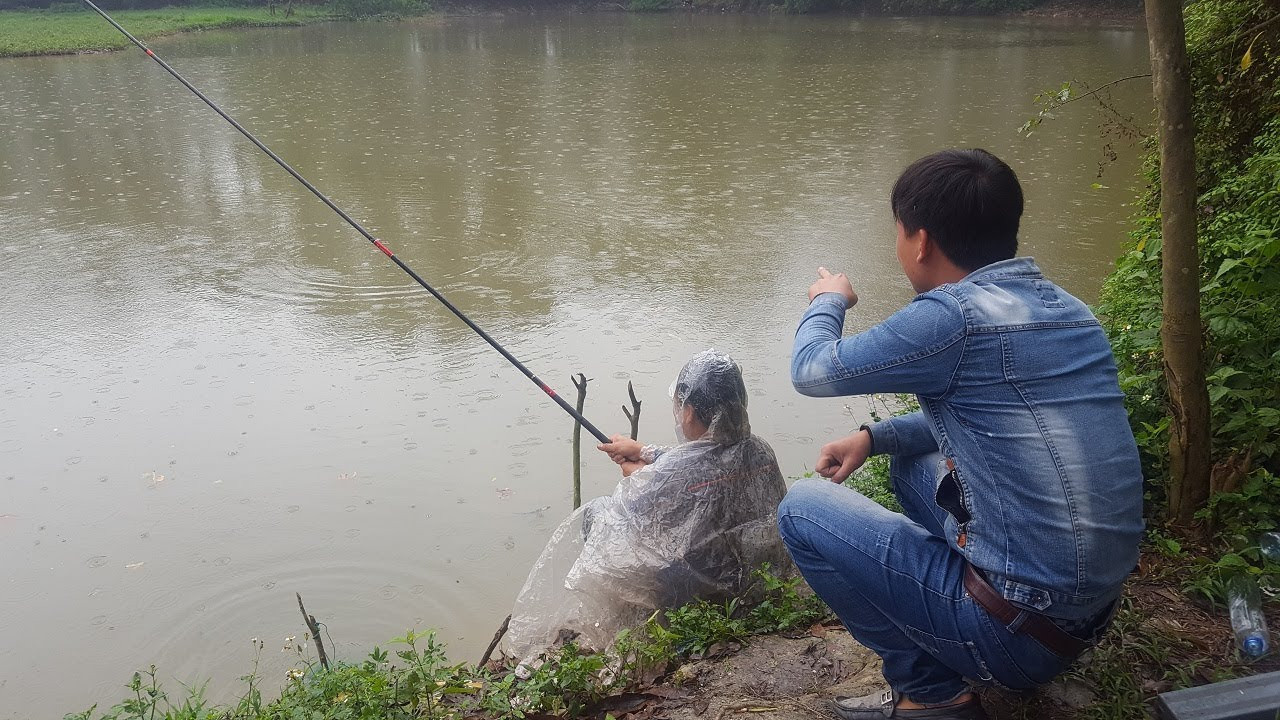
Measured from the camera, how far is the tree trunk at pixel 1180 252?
195 centimetres

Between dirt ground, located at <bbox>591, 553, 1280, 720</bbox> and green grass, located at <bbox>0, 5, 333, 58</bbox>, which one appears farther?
green grass, located at <bbox>0, 5, 333, 58</bbox>

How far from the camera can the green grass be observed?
1878cm

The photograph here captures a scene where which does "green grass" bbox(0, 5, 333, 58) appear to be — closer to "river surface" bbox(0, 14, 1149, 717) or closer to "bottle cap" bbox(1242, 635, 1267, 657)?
"river surface" bbox(0, 14, 1149, 717)

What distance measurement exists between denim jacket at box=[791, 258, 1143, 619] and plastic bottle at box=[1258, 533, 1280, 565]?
0.78 meters

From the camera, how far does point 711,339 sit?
4.82 meters

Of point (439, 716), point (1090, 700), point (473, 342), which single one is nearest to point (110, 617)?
point (439, 716)

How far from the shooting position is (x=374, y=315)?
17.4 ft

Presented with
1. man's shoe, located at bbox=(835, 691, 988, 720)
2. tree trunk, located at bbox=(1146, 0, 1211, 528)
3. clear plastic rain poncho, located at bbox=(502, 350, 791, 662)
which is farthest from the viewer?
clear plastic rain poncho, located at bbox=(502, 350, 791, 662)

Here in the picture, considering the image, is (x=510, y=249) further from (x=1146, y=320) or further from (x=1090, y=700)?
(x=1090, y=700)

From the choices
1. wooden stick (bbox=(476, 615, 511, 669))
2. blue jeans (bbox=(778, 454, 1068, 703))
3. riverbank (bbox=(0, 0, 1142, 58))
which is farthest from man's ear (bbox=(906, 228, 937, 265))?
riverbank (bbox=(0, 0, 1142, 58))

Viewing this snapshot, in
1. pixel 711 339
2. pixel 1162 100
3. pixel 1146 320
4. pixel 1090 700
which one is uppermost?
pixel 1162 100

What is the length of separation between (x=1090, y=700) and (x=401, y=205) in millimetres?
6478

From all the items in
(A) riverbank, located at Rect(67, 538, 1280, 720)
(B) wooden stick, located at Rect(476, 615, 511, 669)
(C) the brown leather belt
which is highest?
(C) the brown leather belt

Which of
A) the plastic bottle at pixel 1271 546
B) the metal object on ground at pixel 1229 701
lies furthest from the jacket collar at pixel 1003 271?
the plastic bottle at pixel 1271 546
